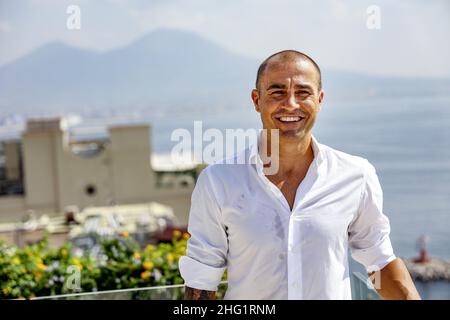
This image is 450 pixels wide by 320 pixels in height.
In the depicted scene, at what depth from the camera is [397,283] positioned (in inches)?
55.1

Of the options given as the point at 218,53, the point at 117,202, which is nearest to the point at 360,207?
the point at 117,202

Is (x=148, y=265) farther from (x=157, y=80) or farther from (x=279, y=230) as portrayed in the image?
(x=157, y=80)

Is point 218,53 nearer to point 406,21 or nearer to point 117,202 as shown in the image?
point 406,21

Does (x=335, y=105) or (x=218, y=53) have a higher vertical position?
(x=218, y=53)

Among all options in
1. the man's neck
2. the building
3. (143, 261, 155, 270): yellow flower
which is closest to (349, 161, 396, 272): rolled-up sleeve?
the man's neck

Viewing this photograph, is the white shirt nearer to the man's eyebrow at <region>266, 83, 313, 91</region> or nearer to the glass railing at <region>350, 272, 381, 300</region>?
the man's eyebrow at <region>266, 83, 313, 91</region>

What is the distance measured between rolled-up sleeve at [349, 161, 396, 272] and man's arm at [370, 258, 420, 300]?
0.01m

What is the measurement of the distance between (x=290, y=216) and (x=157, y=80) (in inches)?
3364

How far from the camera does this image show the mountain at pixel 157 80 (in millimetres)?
69938

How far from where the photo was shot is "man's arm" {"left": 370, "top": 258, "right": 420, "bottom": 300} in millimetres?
1392

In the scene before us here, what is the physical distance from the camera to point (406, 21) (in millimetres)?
66312

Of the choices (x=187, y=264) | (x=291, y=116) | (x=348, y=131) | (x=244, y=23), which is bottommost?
(x=348, y=131)

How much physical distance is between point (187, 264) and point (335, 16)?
5030 cm

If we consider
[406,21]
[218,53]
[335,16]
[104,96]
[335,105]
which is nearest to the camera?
[335,16]
